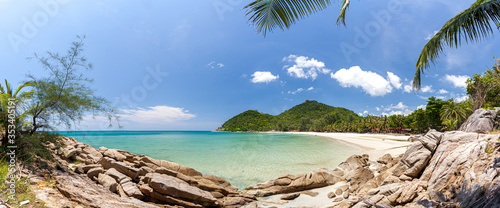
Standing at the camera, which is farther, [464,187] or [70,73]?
[70,73]

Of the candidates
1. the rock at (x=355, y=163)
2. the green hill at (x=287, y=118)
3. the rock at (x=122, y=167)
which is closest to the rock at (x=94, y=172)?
the rock at (x=122, y=167)

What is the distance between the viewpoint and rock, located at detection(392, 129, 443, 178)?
611 centimetres

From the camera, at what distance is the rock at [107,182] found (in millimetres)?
5652

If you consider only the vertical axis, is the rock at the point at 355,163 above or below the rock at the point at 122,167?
below

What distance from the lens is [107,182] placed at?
19.1 ft

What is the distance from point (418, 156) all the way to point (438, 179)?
1.49 metres

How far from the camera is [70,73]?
19.8 ft

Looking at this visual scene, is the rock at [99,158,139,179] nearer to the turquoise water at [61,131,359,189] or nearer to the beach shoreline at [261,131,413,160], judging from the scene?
the turquoise water at [61,131,359,189]

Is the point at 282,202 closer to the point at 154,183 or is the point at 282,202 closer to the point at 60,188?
the point at 154,183

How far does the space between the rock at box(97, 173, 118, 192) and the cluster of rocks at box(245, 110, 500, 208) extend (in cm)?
498

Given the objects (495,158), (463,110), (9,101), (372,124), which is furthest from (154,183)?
(372,124)

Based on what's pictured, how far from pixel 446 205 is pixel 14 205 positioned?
8.43 metres

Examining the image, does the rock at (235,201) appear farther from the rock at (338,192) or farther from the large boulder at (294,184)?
the rock at (338,192)

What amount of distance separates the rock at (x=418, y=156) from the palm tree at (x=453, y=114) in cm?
4083
